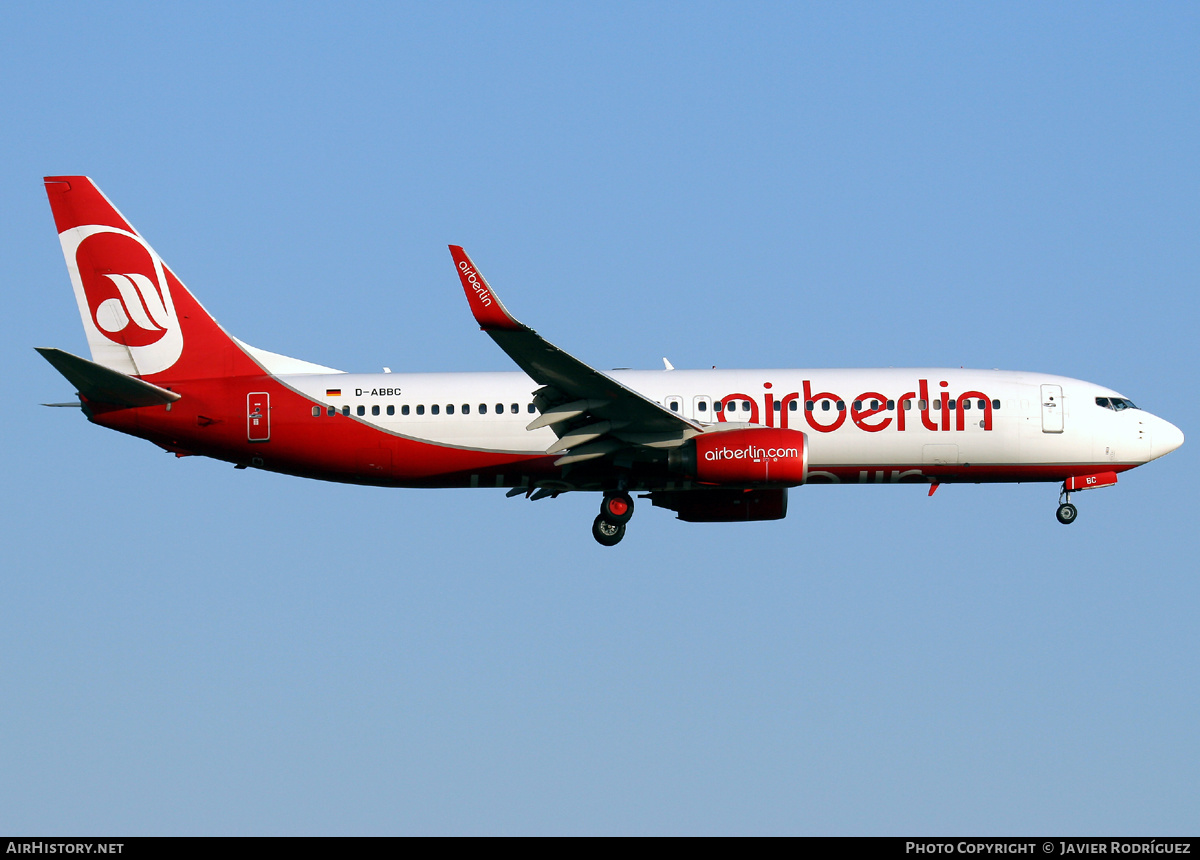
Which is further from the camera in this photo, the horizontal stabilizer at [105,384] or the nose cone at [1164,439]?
the nose cone at [1164,439]

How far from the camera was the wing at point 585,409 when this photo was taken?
35656 mm

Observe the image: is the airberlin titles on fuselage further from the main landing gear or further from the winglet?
the winglet

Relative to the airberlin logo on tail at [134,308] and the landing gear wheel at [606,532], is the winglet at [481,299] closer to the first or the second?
the landing gear wheel at [606,532]

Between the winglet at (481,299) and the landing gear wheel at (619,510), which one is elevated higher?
the winglet at (481,299)

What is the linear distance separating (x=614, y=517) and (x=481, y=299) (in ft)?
28.3

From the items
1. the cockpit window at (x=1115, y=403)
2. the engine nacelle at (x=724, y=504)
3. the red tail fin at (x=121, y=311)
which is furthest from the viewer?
the engine nacelle at (x=724, y=504)

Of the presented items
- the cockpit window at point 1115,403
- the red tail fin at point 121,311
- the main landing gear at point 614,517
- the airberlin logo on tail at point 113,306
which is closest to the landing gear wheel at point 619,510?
the main landing gear at point 614,517

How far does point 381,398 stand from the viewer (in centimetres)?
4025

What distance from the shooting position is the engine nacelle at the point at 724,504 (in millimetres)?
41500

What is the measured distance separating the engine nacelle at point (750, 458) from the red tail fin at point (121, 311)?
1245 cm

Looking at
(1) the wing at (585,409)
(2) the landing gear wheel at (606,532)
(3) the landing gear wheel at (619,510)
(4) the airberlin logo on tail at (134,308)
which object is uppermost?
(4) the airberlin logo on tail at (134,308)

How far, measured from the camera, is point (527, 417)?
131 feet

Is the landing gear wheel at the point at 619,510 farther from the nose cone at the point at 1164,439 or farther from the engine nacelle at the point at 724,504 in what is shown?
the nose cone at the point at 1164,439

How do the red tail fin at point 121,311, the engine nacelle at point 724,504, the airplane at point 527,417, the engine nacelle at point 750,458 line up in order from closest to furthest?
the engine nacelle at point 750,458 → the airplane at point 527,417 → the red tail fin at point 121,311 → the engine nacelle at point 724,504
